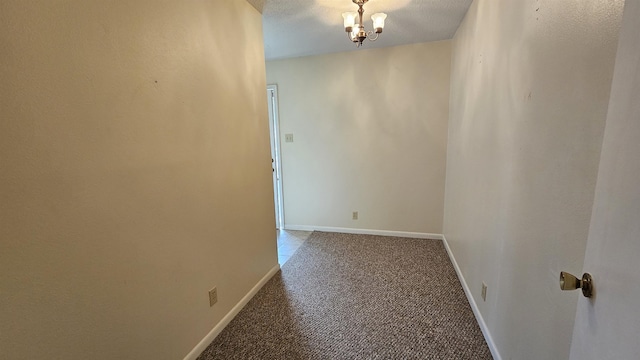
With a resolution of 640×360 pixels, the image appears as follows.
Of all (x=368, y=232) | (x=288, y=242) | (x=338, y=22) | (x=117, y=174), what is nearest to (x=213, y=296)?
(x=117, y=174)

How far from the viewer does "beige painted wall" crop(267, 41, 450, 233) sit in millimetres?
3170


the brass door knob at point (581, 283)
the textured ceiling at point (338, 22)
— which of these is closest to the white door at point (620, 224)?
the brass door knob at point (581, 283)

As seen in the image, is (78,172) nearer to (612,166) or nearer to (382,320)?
(612,166)

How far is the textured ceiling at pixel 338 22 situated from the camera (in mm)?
2158

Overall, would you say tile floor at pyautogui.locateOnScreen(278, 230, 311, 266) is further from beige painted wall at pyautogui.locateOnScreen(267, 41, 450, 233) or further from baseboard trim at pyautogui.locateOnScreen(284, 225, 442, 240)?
beige painted wall at pyautogui.locateOnScreen(267, 41, 450, 233)

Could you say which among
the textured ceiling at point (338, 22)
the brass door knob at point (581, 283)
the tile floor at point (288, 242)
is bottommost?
the tile floor at point (288, 242)

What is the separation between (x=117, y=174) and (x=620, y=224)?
62.6 inches

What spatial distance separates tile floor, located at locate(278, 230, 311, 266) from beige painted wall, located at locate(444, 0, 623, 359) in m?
1.85

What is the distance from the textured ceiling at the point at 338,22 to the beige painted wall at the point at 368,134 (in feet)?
0.83

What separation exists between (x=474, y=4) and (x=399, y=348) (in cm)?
247

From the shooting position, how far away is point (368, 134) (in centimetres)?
340

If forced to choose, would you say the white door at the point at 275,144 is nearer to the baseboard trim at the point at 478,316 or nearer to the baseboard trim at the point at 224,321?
the baseboard trim at the point at 224,321

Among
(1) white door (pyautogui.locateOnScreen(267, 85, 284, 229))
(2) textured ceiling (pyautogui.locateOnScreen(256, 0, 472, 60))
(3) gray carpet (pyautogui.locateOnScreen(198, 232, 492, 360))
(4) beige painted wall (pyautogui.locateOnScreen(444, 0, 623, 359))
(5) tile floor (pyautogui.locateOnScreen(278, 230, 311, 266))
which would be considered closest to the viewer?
(4) beige painted wall (pyautogui.locateOnScreen(444, 0, 623, 359))

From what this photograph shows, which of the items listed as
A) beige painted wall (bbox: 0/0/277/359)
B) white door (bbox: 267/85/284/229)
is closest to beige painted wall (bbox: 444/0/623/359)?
beige painted wall (bbox: 0/0/277/359)
